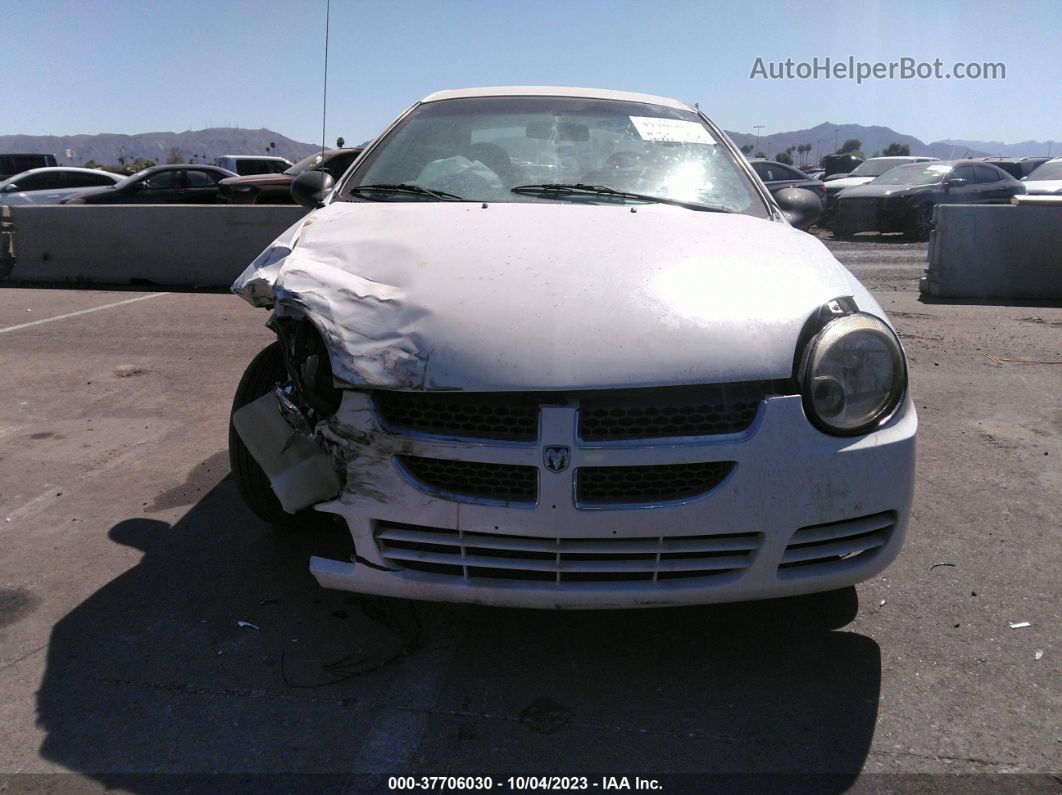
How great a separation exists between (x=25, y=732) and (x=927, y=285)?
9384 millimetres

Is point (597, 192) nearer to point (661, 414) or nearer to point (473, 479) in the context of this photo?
point (661, 414)

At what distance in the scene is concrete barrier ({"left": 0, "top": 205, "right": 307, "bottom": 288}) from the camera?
10.0 metres

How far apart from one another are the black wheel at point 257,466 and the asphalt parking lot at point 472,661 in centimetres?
18

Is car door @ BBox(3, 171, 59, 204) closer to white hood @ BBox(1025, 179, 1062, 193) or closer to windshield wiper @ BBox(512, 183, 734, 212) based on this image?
windshield wiper @ BBox(512, 183, 734, 212)

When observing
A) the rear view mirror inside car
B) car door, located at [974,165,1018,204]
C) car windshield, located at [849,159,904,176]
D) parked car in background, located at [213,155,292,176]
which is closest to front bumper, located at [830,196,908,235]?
car door, located at [974,165,1018,204]

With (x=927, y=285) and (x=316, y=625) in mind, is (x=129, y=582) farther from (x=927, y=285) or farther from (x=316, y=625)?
(x=927, y=285)

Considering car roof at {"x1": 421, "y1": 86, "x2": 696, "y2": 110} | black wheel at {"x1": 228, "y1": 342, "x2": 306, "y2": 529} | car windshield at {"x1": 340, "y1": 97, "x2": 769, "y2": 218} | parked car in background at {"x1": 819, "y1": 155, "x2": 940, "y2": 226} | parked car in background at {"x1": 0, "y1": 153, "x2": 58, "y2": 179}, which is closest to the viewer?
black wheel at {"x1": 228, "y1": 342, "x2": 306, "y2": 529}

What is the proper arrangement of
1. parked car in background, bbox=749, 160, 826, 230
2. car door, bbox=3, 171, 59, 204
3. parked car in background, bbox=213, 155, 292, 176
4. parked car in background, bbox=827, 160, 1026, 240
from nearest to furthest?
1. parked car in background, bbox=827, 160, 1026, 240
2. car door, bbox=3, 171, 59, 204
3. parked car in background, bbox=749, 160, 826, 230
4. parked car in background, bbox=213, 155, 292, 176

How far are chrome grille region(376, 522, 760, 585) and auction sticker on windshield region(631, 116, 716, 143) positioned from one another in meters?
2.15

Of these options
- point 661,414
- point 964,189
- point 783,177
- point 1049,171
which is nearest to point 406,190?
point 661,414

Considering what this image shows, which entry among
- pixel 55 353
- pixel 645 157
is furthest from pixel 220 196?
pixel 645 157

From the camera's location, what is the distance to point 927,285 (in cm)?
965

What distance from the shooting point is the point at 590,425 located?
2.41 m

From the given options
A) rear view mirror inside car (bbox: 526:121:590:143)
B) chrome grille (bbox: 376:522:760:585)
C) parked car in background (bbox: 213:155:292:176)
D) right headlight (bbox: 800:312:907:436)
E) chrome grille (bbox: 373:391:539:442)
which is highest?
parked car in background (bbox: 213:155:292:176)
